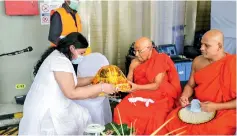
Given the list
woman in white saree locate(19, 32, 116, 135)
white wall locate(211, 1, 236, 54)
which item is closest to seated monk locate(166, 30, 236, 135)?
woman in white saree locate(19, 32, 116, 135)

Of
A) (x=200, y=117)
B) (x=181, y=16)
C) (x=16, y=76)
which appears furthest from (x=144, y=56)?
(x=181, y=16)

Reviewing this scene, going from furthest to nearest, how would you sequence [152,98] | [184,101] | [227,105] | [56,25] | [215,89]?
[56,25] < [152,98] < [184,101] < [215,89] < [227,105]

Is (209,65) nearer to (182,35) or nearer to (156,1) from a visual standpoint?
(156,1)

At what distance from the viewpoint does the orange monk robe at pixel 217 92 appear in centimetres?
180

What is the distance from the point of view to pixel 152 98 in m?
2.27

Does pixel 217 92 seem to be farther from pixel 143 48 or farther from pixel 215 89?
pixel 143 48

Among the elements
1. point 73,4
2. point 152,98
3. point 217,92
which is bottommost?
point 152,98

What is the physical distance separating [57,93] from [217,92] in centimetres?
107

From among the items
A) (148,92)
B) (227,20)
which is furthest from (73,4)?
(227,20)

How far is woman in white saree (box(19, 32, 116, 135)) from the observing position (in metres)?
1.90

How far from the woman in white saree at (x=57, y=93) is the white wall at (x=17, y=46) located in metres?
1.41

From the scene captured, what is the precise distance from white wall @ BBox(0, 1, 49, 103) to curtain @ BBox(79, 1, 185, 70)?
57 cm

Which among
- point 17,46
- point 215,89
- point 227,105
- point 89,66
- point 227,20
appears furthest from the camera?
point 227,20

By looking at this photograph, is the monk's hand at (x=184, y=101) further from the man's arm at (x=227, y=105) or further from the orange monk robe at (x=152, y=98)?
the man's arm at (x=227, y=105)
